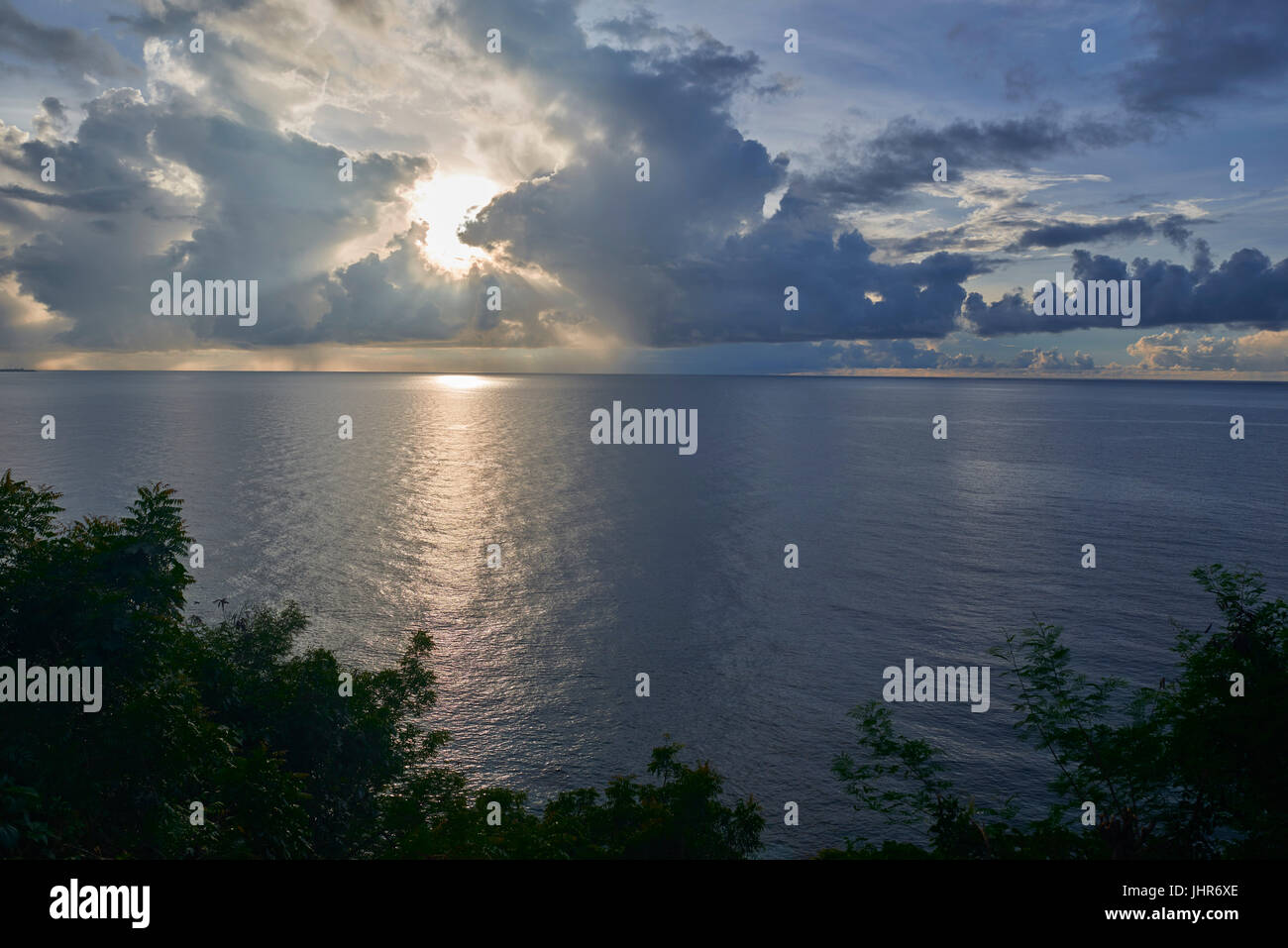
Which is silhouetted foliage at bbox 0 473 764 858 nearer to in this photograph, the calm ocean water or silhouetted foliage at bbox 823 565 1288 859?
silhouetted foliage at bbox 823 565 1288 859

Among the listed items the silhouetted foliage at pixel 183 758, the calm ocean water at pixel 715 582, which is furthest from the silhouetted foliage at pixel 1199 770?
the calm ocean water at pixel 715 582

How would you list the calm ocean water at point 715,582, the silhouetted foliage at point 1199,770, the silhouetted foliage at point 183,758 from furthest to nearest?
the calm ocean water at point 715,582
the silhouetted foliage at point 1199,770
the silhouetted foliage at point 183,758

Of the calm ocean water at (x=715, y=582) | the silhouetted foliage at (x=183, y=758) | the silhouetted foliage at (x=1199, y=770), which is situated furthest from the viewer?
the calm ocean water at (x=715, y=582)

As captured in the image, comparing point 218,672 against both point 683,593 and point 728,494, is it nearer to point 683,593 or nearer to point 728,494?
point 683,593

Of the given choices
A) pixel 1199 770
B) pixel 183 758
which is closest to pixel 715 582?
pixel 1199 770

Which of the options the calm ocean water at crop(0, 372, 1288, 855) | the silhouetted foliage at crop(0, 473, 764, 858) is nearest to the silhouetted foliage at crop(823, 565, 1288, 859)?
the silhouetted foliage at crop(0, 473, 764, 858)

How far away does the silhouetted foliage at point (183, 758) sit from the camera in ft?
69.6

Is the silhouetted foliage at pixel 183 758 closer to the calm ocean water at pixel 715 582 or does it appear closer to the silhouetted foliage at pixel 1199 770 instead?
the silhouetted foliage at pixel 1199 770

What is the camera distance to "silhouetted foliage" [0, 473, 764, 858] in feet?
69.6

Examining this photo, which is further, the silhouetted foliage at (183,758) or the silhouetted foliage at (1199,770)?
the silhouetted foliage at (1199,770)

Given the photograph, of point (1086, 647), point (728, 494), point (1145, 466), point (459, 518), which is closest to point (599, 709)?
point (1086, 647)

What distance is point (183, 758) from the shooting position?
74.2ft

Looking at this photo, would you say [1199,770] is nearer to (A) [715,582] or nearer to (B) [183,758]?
(B) [183,758]
